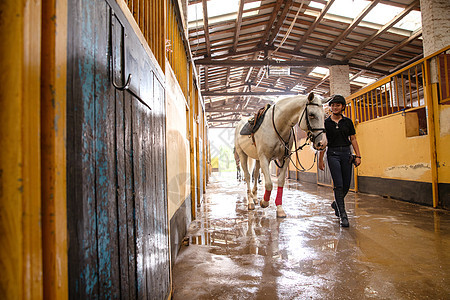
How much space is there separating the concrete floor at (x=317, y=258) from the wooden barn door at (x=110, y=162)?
0.63 m

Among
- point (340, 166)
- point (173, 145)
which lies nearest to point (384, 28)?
point (340, 166)

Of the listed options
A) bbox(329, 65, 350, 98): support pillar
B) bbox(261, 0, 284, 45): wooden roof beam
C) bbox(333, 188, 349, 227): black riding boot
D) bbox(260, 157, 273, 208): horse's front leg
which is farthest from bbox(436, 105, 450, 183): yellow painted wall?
bbox(329, 65, 350, 98): support pillar

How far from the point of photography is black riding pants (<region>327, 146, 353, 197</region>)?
3.12 m

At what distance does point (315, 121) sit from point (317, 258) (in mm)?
1911

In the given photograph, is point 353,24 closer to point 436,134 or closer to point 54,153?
point 436,134

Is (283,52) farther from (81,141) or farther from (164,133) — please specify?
(81,141)

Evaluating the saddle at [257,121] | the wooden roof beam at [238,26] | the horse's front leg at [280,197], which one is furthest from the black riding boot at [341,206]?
the wooden roof beam at [238,26]

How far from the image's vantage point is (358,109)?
6.30 meters

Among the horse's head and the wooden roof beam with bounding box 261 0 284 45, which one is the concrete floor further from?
the wooden roof beam with bounding box 261 0 284 45

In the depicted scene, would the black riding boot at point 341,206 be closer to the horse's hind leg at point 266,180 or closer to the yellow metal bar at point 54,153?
the horse's hind leg at point 266,180

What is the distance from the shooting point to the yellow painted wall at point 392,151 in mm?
4199

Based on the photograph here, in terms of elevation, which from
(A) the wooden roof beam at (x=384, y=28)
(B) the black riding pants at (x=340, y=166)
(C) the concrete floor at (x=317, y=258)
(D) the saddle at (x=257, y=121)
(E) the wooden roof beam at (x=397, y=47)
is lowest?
(C) the concrete floor at (x=317, y=258)

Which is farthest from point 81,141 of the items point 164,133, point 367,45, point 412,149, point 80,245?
point 367,45

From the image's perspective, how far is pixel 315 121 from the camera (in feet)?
10.7
